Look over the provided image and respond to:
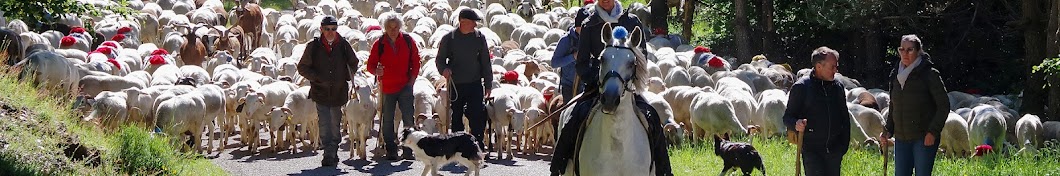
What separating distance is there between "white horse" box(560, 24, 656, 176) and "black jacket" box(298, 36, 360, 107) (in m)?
5.34

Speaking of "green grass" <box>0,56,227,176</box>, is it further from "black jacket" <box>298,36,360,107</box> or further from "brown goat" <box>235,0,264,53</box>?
"brown goat" <box>235,0,264,53</box>

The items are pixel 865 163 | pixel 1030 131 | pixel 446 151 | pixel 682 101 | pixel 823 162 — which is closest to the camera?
pixel 823 162

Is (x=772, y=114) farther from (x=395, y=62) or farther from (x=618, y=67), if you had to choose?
(x=618, y=67)

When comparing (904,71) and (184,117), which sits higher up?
(904,71)

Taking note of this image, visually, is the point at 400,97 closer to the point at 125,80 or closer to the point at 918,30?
the point at 125,80

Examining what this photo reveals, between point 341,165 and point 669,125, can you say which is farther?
point 669,125

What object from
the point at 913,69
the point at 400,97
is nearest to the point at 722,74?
the point at 400,97

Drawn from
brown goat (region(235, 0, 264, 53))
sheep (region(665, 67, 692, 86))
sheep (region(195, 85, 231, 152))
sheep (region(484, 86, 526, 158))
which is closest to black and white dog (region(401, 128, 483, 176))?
sheep (region(484, 86, 526, 158))

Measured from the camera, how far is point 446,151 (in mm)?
12219

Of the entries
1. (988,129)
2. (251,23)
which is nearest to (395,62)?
(988,129)

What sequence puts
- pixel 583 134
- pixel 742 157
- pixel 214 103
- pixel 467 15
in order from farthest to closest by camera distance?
pixel 214 103 → pixel 467 15 → pixel 742 157 → pixel 583 134

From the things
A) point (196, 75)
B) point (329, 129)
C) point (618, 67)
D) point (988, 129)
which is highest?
point (618, 67)

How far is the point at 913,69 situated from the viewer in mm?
9883

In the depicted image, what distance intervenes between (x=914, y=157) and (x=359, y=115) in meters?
5.95
